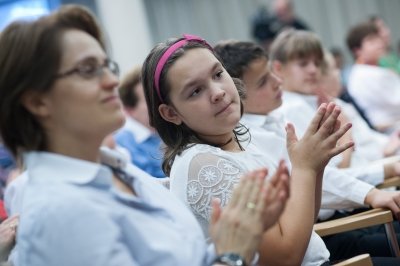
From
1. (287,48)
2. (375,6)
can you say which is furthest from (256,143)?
(375,6)

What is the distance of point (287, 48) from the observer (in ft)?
9.03

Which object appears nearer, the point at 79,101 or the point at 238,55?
the point at 79,101

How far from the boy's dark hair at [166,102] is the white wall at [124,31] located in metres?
3.53

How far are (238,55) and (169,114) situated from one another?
51 centimetres

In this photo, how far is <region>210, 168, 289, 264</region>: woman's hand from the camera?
1081 millimetres

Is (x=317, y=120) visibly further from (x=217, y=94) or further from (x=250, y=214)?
(x=250, y=214)

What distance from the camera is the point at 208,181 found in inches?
55.5

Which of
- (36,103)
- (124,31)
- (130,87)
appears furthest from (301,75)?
(124,31)

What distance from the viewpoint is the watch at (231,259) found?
1052 millimetres

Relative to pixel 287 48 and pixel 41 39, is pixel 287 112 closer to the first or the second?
pixel 287 48

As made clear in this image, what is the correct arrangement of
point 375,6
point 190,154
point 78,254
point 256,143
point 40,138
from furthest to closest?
point 375,6, point 256,143, point 190,154, point 40,138, point 78,254

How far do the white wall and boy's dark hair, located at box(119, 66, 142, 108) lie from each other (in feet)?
6.01

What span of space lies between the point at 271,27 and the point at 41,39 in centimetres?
463

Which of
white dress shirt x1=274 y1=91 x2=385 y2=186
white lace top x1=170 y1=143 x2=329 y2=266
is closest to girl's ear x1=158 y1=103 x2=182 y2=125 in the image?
white lace top x1=170 y1=143 x2=329 y2=266
